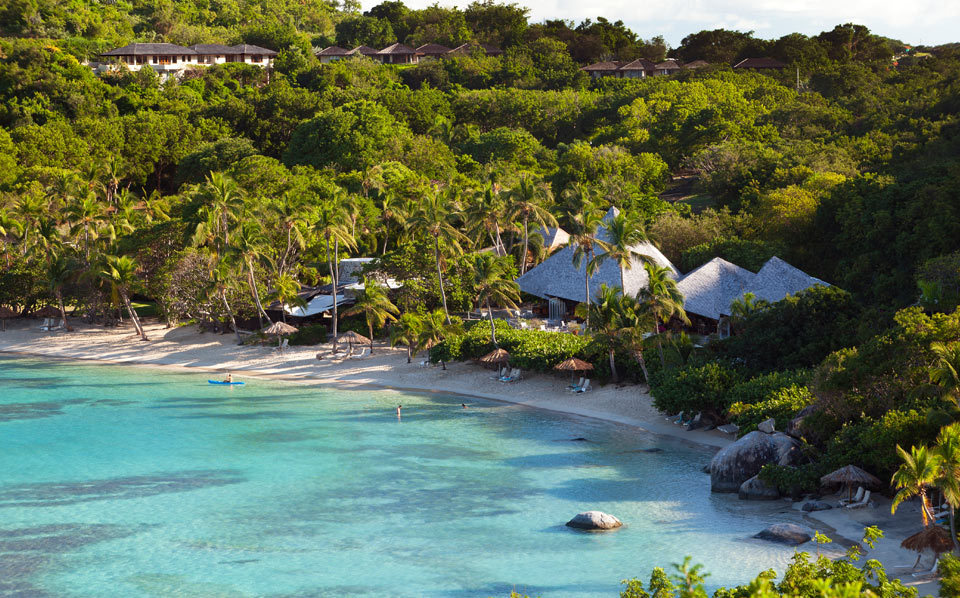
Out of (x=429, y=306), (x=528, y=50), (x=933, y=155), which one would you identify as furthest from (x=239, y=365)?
(x=528, y=50)

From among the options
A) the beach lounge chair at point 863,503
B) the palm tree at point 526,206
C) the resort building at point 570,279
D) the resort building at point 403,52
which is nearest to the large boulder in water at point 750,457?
the beach lounge chair at point 863,503

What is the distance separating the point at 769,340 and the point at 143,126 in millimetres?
60826

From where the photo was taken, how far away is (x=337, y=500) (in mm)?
28859

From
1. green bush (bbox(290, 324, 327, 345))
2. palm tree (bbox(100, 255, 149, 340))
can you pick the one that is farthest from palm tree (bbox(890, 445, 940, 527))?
palm tree (bbox(100, 255, 149, 340))

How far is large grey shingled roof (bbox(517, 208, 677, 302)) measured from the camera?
153ft

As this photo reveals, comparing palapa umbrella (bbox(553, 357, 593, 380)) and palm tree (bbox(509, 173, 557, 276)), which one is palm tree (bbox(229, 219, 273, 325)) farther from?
palapa umbrella (bbox(553, 357, 593, 380))

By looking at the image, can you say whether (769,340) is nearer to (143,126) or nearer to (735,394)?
(735,394)

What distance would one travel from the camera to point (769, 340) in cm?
3416

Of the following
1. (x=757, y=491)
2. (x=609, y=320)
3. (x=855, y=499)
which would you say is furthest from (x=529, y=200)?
(x=855, y=499)

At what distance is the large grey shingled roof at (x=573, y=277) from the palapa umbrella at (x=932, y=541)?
82.7ft

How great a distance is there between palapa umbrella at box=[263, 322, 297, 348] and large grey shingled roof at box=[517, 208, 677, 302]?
12197 millimetres

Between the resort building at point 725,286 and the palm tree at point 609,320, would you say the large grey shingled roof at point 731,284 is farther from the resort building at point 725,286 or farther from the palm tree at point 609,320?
the palm tree at point 609,320

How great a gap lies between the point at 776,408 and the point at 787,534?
6699mm

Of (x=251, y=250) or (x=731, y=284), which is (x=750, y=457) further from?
(x=251, y=250)
